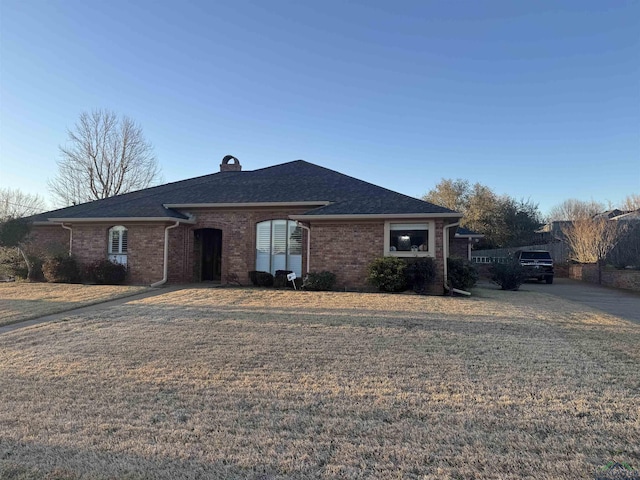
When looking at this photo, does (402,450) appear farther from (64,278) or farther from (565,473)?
(64,278)

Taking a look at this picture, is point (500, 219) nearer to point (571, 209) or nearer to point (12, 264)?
point (571, 209)

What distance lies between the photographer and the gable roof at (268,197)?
1320cm

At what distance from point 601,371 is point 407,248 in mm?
8203

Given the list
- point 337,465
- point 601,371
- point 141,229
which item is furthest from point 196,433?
point 141,229

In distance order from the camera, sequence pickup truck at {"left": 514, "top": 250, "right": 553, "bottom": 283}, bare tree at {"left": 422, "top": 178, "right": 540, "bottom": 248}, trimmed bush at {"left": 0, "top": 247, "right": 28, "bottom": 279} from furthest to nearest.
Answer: bare tree at {"left": 422, "top": 178, "right": 540, "bottom": 248} → pickup truck at {"left": 514, "top": 250, "right": 553, "bottom": 283} → trimmed bush at {"left": 0, "top": 247, "right": 28, "bottom": 279}

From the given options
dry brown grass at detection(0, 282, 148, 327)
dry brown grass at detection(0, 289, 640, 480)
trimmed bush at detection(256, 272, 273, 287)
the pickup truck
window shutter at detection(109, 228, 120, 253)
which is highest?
window shutter at detection(109, 228, 120, 253)

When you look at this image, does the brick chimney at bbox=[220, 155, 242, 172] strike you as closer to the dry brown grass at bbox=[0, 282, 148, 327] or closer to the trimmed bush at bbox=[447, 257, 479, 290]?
the dry brown grass at bbox=[0, 282, 148, 327]

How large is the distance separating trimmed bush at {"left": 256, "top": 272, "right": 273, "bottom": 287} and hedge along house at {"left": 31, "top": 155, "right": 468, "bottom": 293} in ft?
2.12

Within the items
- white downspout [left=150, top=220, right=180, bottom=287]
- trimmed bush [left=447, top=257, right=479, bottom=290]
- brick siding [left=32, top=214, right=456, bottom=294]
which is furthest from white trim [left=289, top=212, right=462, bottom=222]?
white downspout [left=150, top=220, right=180, bottom=287]

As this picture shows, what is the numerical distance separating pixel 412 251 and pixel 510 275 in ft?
16.0

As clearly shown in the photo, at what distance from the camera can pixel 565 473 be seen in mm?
2541

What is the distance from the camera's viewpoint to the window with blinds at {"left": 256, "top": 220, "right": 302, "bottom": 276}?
1441 cm

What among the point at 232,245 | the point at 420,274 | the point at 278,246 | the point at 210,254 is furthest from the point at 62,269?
the point at 420,274

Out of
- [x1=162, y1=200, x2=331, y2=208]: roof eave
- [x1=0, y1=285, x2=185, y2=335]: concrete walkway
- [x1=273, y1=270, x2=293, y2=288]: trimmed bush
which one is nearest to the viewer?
[x1=0, y1=285, x2=185, y2=335]: concrete walkway
